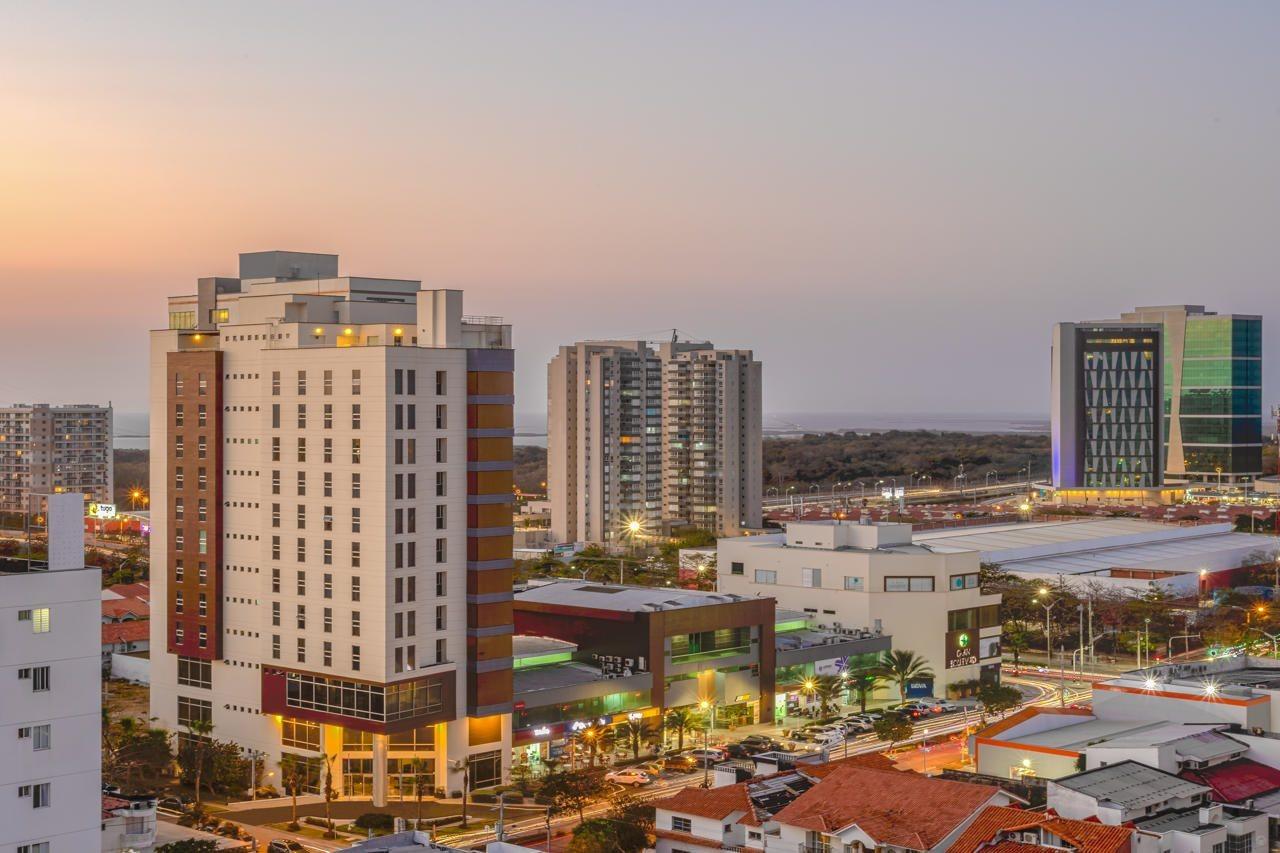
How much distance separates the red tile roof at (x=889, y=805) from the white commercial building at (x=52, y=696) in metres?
15.3

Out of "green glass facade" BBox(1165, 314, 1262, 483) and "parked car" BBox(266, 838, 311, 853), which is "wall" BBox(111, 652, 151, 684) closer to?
"parked car" BBox(266, 838, 311, 853)

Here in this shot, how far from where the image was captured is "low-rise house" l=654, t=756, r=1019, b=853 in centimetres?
3512

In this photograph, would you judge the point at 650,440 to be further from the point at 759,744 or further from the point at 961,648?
the point at 759,744

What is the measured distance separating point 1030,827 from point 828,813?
449 cm

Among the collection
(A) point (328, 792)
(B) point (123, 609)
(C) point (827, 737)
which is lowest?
(C) point (827, 737)

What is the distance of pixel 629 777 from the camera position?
49688mm

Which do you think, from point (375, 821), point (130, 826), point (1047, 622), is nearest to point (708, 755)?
point (375, 821)

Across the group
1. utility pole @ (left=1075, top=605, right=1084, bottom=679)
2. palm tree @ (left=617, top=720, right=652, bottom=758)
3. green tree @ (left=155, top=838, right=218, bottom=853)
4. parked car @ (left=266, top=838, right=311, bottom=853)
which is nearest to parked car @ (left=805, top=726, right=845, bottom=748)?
palm tree @ (left=617, top=720, right=652, bottom=758)

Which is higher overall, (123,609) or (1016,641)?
(123,609)

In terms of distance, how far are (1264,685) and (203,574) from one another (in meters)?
33.5

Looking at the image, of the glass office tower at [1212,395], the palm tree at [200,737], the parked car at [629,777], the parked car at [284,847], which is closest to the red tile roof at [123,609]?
the palm tree at [200,737]

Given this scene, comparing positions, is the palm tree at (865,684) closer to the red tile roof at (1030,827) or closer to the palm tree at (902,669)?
the palm tree at (902,669)

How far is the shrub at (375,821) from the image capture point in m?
44.8

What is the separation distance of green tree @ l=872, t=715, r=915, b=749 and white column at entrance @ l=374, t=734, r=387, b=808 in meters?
17.2
